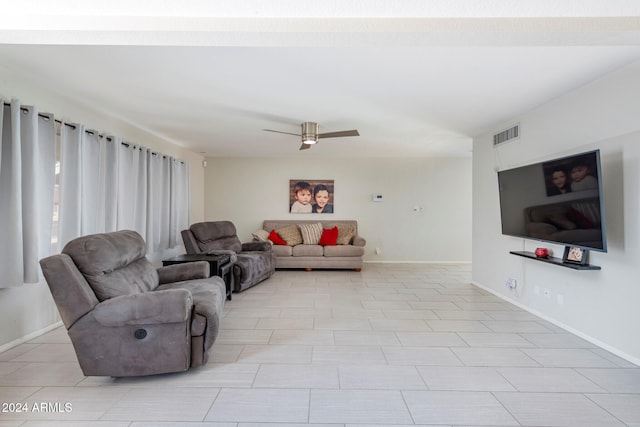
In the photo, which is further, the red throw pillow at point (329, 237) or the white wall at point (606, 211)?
the red throw pillow at point (329, 237)

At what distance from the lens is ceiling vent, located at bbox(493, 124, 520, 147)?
4.13 meters

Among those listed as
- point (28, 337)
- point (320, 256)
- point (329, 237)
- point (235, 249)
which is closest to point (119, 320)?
point (28, 337)

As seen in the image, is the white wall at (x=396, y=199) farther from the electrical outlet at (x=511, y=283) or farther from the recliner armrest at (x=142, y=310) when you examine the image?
the recliner armrest at (x=142, y=310)

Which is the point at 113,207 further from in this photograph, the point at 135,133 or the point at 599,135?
the point at 599,135

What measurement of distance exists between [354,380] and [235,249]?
156 inches

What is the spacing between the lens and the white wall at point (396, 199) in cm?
738

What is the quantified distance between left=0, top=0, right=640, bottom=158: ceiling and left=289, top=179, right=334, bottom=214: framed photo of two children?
1.66 metres

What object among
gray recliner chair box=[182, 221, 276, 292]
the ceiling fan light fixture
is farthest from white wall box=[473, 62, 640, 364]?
gray recliner chair box=[182, 221, 276, 292]

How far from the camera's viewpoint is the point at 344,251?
6398mm

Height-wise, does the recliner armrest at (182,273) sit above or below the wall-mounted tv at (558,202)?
below

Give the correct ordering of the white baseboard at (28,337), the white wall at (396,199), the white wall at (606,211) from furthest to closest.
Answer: the white wall at (396,199), the white baseboard at (28,337), the white wall at (606,211)

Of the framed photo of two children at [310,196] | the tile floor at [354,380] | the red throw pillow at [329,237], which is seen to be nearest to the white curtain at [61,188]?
the tile floor at [354,380]

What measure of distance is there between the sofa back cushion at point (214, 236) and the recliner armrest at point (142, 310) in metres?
3.12

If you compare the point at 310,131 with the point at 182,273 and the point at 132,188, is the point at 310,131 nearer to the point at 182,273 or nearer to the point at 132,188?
the point at 182,273
